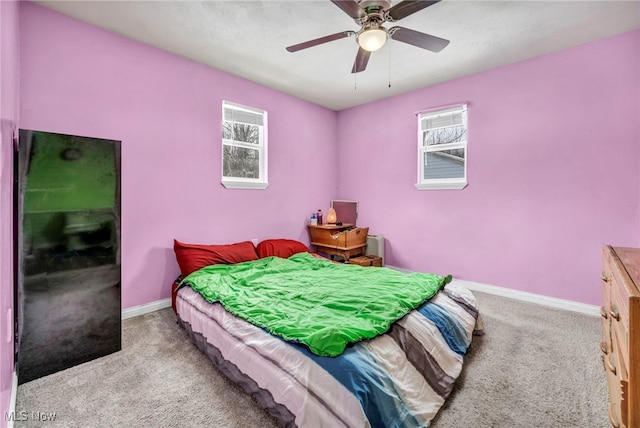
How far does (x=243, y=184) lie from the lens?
3.65 meters

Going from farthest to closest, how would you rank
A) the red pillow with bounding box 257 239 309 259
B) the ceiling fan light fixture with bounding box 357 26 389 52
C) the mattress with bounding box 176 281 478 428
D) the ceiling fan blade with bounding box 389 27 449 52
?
the red pillow with bounding box 257 239 309 259 < the ceiling fan blade with bounding box 389 27 449 52 < the ceiling fan light fixture with bounding box 357 26 389 52 < the mattress with bounding box 176 281 478 428

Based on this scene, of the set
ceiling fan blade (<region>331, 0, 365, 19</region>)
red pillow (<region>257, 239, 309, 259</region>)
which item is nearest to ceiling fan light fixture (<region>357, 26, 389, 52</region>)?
ceiling fan blade (<region>331, 0, 365, 19</region>)

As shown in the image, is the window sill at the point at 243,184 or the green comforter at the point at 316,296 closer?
the green comforter at the point at 316,296

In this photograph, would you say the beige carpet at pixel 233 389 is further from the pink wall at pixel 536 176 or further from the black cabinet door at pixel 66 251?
the pink wall at pixel 536 176

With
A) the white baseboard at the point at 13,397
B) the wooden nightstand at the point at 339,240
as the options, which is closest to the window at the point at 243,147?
the wooden nightstand at the point at 339,240

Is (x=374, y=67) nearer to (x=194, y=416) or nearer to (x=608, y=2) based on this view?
(x=608, y=2)

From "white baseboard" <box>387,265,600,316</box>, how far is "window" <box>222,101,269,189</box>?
2.96 metres

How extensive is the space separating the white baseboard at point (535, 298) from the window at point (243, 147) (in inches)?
116

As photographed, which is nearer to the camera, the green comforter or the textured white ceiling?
the green comforter

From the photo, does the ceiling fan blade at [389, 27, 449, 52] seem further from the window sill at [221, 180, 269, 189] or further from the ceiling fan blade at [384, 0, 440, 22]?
the window sill at [221, 180, 269, 189]

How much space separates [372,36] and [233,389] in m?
2.40

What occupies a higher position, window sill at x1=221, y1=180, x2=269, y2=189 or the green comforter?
window sill at x1=221, y1=180, x2=269, y2=189

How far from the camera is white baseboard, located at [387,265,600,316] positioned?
9.32 feet

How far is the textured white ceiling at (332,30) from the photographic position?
227 cm
